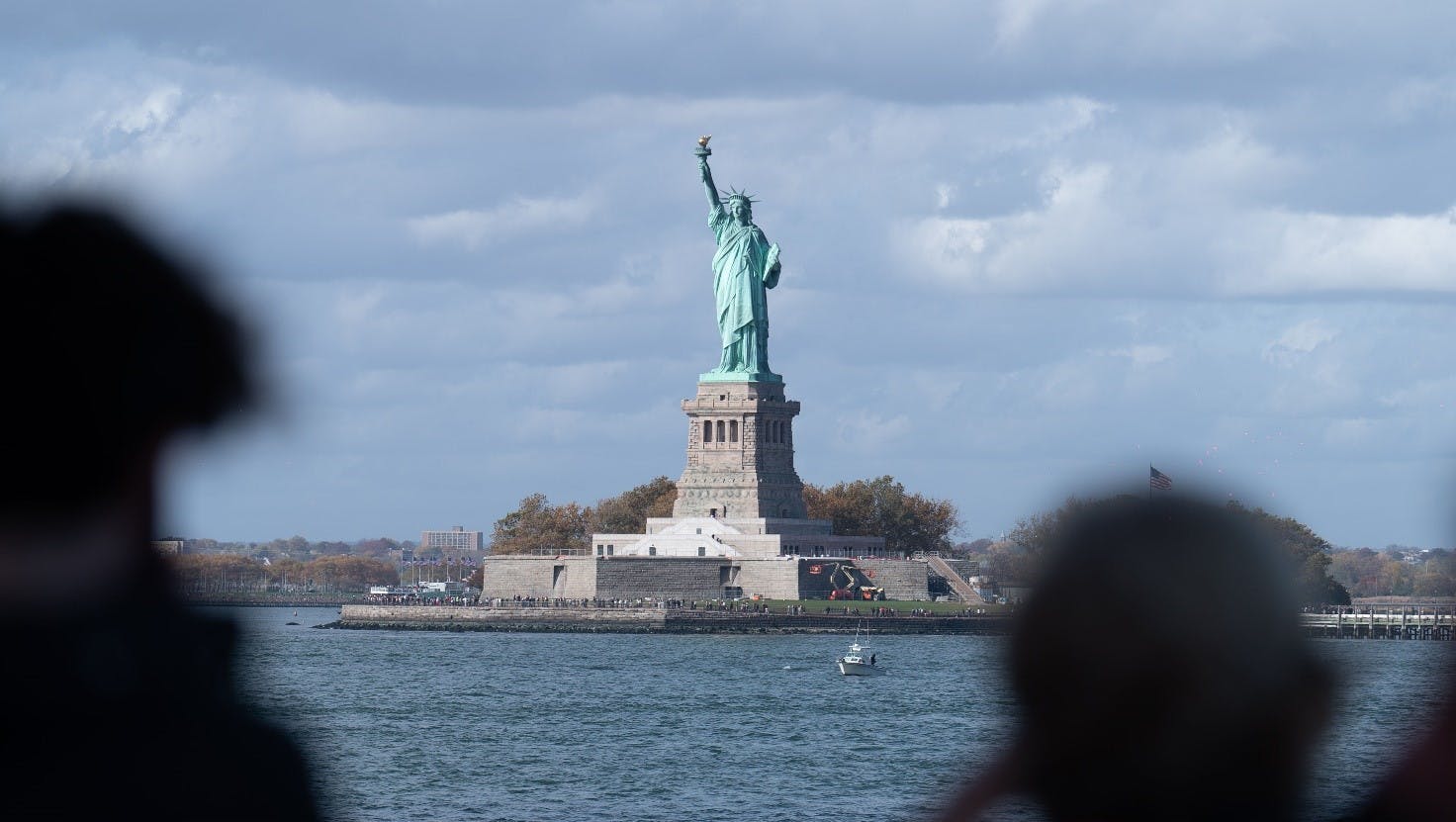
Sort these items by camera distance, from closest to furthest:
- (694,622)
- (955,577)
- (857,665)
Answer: (857,665)
(694,622)
(955,577)

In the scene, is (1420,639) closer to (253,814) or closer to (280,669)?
(280,669)

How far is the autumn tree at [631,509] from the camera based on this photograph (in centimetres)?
16588

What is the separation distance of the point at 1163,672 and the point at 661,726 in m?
75.2

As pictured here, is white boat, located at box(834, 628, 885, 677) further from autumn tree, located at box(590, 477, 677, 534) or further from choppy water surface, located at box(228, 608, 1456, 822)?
autumn tree, located at box(590, 477, 677, 534)

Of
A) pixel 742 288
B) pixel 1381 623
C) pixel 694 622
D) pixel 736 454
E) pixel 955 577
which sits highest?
pixel 742 288

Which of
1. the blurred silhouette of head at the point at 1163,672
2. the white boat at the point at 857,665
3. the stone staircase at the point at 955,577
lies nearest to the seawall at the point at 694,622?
the stone staircase at the point at 955,577

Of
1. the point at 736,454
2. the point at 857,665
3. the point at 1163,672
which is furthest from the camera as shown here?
the point at 736,454

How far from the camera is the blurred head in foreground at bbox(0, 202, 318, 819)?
14.0 ft

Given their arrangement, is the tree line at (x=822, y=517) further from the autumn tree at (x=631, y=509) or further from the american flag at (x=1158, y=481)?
the american flag at (x=1158, y=481)

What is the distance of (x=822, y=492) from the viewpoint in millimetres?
163250

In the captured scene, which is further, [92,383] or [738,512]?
[738,512]

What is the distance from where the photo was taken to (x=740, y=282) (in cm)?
13775

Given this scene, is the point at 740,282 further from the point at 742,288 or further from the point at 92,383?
the point at 92,383

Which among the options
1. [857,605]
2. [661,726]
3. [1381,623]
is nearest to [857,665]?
[661,726]
